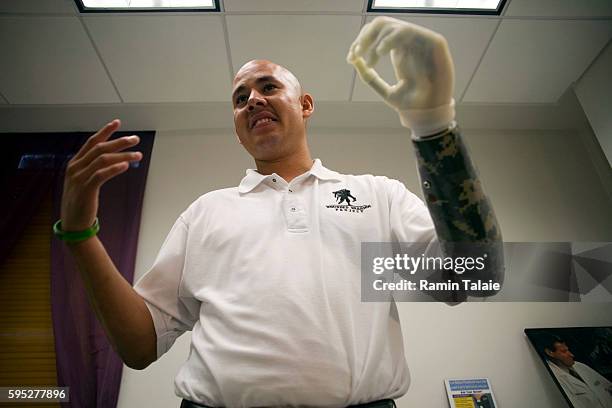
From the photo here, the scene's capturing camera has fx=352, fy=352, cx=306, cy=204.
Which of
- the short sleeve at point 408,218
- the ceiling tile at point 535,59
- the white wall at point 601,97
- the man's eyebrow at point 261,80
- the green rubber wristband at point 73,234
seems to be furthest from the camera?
the white wall at point 601,97

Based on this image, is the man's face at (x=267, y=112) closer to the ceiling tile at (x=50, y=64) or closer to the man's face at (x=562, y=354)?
the ceiling tile at (x=50, y=64)

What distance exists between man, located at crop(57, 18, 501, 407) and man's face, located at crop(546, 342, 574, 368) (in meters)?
1.64

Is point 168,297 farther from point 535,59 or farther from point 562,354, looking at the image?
point 535,59

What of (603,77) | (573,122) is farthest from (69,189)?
(573,122)

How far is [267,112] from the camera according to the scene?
1.12 metres

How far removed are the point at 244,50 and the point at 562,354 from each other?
97.3 inches

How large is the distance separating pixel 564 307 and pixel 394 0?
2047 mm

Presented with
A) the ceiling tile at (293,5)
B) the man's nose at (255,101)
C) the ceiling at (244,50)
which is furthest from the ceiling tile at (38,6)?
the man's nose at (255,101)

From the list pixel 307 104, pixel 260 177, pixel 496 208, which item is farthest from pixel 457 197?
pixel 496 208

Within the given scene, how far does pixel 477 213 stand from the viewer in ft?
2.10

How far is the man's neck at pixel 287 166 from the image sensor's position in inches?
43.9

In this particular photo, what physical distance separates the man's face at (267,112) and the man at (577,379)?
1.84 metres

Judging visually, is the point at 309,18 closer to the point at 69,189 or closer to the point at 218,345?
the point at 69,189

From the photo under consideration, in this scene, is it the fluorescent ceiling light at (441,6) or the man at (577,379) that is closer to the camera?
the man at (577,379)
